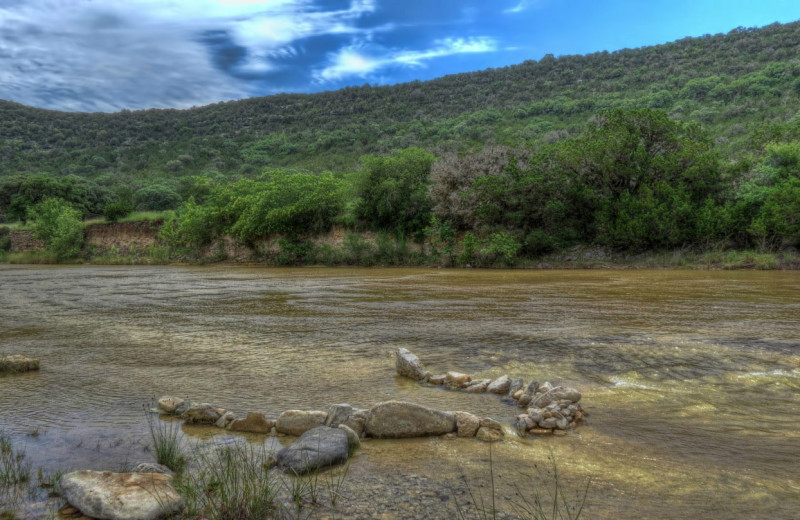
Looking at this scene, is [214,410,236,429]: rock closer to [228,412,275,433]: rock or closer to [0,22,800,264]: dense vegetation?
[228,412,275,433]: rock

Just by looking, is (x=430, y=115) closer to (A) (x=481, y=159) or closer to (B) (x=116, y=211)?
(B) (x=116, y=211)

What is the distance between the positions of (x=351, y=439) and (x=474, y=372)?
243 cm

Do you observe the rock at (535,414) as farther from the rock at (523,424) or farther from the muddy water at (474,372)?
the muddy water at (474,372)

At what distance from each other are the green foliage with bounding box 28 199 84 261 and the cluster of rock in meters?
42.9

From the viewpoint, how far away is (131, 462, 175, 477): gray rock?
3.14 metres

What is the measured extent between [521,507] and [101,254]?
45.0 metres

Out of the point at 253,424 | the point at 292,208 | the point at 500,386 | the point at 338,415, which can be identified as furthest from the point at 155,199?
the point at 338,415

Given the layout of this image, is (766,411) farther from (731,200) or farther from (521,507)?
(731,200)

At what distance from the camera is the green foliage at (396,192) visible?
28.7 metres

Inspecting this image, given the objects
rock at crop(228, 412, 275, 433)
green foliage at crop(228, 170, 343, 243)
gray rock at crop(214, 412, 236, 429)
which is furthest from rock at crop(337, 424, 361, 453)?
green foliage at crop(228, 170, 343, 243)

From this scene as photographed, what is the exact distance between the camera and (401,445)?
3756 millimetres

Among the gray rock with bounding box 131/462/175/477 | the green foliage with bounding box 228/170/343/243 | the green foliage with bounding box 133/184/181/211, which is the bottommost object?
the gray rock with bounding box 131/462/175/477

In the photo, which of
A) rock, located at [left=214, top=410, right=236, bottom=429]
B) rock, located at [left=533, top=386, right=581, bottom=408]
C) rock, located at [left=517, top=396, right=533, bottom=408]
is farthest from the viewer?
rock, located at [left=517, top=396, right=533, bottom=408]

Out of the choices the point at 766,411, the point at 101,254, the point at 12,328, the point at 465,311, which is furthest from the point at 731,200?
the point at 101,254
